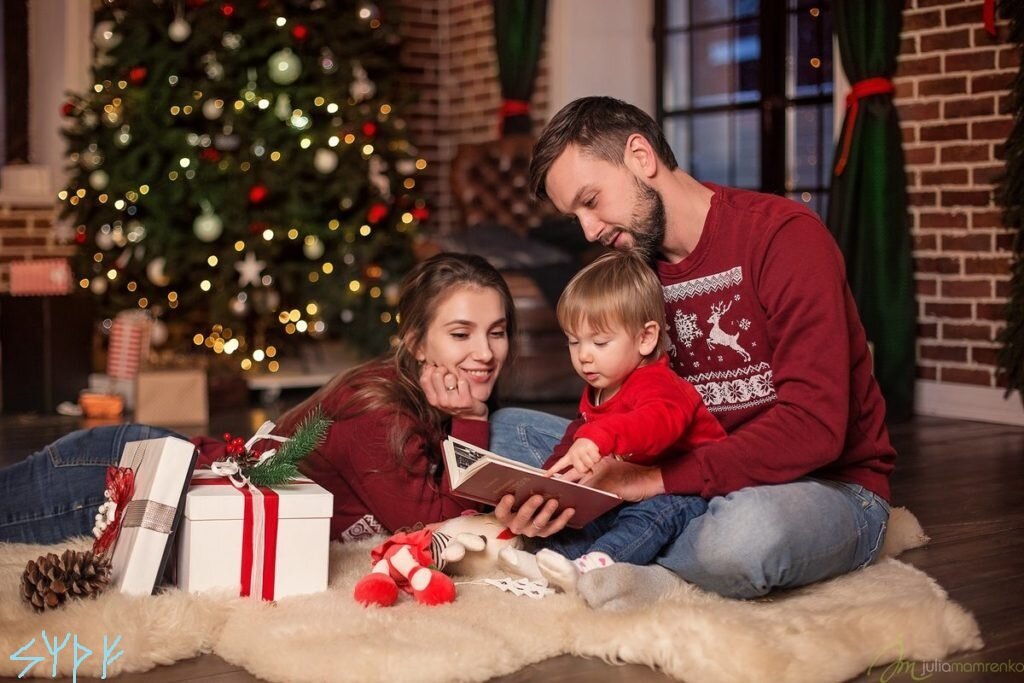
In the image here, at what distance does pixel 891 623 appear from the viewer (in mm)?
2053

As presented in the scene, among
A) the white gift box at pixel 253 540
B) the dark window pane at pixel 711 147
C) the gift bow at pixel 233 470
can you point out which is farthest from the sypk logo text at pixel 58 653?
the dark window pane at pixel 711 147

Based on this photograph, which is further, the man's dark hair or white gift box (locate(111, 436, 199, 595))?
the man's dark hair

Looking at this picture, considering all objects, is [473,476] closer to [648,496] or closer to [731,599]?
[648,496]

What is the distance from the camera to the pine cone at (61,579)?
2.18 meters

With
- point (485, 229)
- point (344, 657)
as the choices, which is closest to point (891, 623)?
point (344, 657)

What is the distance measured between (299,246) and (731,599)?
4228mm

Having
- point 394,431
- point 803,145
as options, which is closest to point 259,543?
point 394,431

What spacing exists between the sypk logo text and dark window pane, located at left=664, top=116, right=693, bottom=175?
200 inches

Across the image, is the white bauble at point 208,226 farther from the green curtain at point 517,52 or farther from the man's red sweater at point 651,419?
the man's red sweater at point 651,419

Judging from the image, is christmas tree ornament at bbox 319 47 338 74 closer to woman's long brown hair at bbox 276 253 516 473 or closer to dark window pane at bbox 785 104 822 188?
dark window pane at bbox 785 104 822 188

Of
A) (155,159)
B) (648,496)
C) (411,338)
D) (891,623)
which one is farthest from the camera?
(155,159)

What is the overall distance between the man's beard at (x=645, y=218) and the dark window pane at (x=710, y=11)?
4209 mm

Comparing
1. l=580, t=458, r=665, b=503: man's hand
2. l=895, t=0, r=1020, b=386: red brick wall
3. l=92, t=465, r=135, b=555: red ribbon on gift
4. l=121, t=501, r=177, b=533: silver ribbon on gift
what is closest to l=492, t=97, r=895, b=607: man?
l=580, t=458, r=665, b=503: man's hand

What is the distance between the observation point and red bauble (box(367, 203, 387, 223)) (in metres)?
6.18
